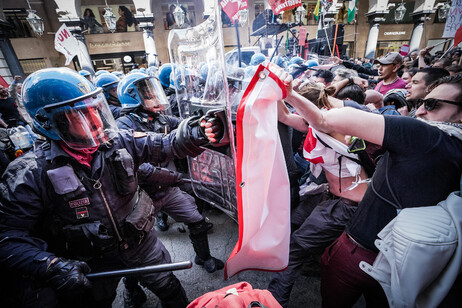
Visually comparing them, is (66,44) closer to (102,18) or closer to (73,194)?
(73,194)

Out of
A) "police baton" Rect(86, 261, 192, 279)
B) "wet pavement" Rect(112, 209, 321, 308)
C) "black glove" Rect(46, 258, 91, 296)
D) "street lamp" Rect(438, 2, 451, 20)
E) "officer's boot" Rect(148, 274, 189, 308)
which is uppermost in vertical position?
"street lamp" Rect(438, 2, 451, 20)

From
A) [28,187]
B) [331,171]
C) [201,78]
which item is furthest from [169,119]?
[331,171]

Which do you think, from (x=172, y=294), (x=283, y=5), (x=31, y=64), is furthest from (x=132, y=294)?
(x=31, y=64)

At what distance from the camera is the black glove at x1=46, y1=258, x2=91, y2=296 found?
1204 millimetres

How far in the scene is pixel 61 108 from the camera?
1.33 meters

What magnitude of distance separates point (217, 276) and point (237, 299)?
149cm

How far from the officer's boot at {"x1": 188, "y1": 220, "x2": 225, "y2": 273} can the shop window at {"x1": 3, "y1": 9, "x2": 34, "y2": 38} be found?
2188 cm

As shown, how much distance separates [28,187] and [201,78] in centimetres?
173

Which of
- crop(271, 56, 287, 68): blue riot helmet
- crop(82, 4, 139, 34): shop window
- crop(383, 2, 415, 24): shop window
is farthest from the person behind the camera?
crop(383, 2, 415, 24): shop window

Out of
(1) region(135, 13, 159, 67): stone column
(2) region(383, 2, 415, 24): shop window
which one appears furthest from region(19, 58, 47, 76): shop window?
(2) region(383, 2, 415, 24): shop window

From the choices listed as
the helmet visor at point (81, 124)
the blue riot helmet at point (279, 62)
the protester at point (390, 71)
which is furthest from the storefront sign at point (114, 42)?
the helmet visor at point (81, 124)

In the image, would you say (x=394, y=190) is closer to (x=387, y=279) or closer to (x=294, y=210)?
(x=387, y=279)

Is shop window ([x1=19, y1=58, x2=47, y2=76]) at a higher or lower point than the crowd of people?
higher

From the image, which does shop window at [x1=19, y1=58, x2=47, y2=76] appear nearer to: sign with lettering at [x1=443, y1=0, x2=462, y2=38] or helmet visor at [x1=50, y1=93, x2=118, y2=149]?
helmet visor at [x1=50, y1=93, x2=118, y2=149]
